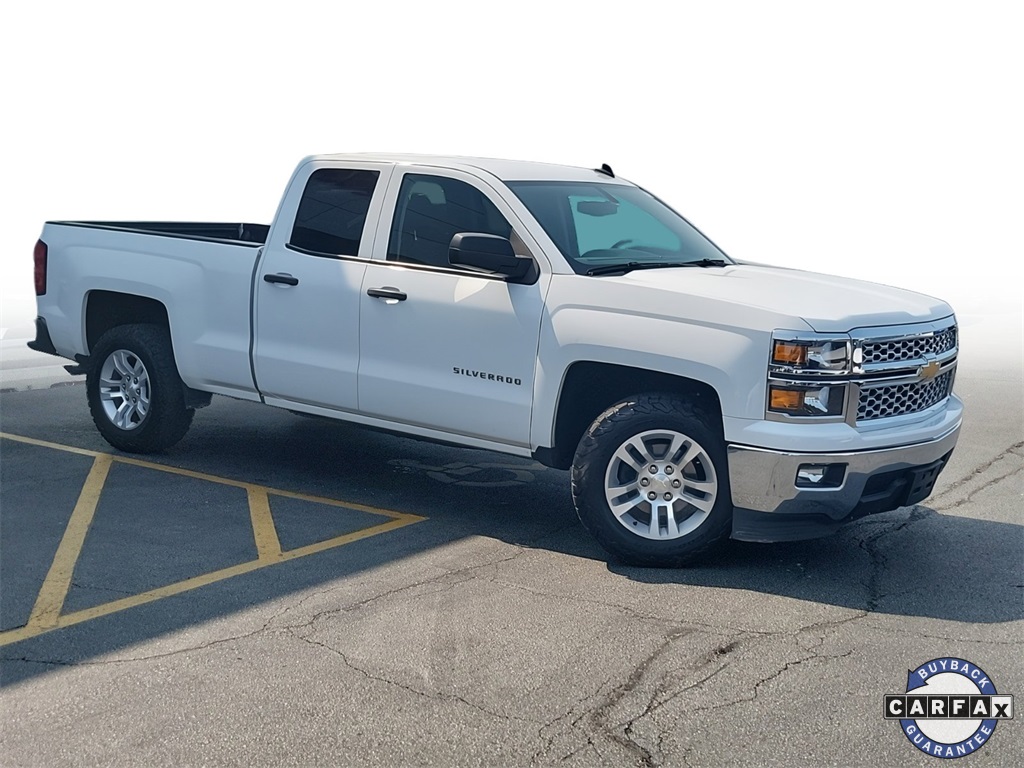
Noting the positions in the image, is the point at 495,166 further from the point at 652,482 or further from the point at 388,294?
the point at 652,482

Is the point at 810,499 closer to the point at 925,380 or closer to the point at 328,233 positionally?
the point at 925,380

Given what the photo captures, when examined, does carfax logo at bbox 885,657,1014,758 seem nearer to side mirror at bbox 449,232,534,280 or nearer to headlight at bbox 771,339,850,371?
headlight at bbox 771,339,850,371

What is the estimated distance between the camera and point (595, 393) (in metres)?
6.64

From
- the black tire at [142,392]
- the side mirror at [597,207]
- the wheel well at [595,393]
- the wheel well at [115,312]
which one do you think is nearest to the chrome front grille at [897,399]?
the wheel well at [595,393]

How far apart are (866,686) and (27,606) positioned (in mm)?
3859

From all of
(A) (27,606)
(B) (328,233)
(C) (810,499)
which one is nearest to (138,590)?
(A) (27,606)

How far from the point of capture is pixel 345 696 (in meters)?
4.55

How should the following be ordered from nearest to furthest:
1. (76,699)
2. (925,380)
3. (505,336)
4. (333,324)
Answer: (76,699), (925,380), (505,336), (333,324)

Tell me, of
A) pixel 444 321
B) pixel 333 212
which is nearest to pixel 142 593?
pixel 444 321

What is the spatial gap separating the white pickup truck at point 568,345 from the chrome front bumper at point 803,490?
1cm

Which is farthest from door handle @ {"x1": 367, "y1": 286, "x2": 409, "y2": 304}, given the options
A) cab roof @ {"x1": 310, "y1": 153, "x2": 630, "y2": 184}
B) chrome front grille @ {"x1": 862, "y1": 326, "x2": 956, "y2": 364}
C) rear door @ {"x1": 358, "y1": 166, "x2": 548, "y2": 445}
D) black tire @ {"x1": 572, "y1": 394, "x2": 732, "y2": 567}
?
chrome front grille @ {"x1": 862, "y1": 326, "x2": 956, "y2": 364}

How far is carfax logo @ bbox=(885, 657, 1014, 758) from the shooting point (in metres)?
4.28

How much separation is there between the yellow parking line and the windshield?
1.96 meters

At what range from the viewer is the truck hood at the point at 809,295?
Answer: 231 inches
